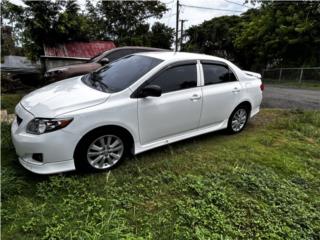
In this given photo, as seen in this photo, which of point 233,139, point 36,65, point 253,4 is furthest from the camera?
point 253,4

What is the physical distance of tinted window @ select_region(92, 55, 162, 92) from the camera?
380 cm

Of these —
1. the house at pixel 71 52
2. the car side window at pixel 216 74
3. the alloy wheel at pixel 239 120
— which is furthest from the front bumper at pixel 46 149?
the house at pixel 71 52

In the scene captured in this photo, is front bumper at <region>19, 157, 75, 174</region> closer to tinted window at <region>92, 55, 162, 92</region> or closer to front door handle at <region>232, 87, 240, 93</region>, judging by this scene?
tinted window at <region>92, 55, 162, 92</region>

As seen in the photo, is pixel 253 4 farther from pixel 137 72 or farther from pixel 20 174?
pixel 20 174

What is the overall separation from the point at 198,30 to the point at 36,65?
24.9 metres

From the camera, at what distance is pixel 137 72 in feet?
12.9

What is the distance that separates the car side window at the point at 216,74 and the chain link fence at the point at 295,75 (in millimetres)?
16345

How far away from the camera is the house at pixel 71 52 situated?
36.6 ft

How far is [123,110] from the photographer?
11.5 feet

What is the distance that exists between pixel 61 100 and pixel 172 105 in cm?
151

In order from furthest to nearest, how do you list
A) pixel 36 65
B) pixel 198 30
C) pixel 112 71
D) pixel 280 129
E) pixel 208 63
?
pixel 198 30
pixel 36 65
pixel 280 129
pixel 208 63
pixel 112 71

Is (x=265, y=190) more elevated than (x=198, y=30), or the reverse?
(x=198, y=30)

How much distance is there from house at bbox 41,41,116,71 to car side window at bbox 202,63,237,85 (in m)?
8.09

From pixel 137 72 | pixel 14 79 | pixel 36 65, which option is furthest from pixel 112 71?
pixel 36 65
